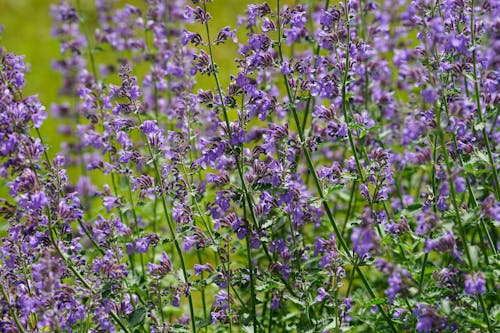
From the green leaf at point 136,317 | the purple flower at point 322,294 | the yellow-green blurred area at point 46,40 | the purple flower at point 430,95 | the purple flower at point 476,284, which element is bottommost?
the purple flower at point 476,284

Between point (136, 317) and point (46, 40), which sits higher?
point (46, 40)

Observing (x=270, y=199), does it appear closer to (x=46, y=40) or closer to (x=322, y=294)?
(x=322, y=294)

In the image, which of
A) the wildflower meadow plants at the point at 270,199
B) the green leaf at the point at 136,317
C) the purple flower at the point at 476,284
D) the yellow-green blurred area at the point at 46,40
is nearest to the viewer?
the purple flower at the point at 476,284

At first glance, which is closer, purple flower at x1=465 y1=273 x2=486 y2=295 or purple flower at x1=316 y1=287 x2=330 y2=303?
purple flower at x1=465 y1=273 x2=486 y2=295

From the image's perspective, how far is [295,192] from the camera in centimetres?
428

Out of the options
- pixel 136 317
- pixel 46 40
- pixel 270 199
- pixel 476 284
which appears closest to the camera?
pixel 476 284

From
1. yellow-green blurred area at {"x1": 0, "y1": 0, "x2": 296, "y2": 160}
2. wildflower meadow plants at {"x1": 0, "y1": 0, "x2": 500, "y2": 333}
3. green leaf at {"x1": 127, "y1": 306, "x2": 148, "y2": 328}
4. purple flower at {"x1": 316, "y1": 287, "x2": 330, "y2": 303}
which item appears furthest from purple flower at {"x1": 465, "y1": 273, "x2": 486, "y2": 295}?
yellow-green blurred area at {"x1": 0, "y1": 0, "x2": 296, "y2": 160}

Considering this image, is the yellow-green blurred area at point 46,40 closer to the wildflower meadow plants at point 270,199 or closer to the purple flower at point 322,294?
the wildflower meadow plants at point 270,199

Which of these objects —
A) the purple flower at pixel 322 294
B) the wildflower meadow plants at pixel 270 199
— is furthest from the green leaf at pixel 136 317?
the purple flower at pixel 322 294

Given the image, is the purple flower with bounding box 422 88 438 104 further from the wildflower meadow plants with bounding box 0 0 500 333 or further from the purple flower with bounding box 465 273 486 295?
the purple flower with bounding box 465 273 486 295

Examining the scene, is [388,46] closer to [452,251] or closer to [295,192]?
[295,192]

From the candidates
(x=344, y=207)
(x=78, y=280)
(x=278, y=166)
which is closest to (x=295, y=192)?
(x=278, y=166)

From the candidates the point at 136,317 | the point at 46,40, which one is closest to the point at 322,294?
the point at 136,317

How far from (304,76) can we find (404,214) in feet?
3.75
